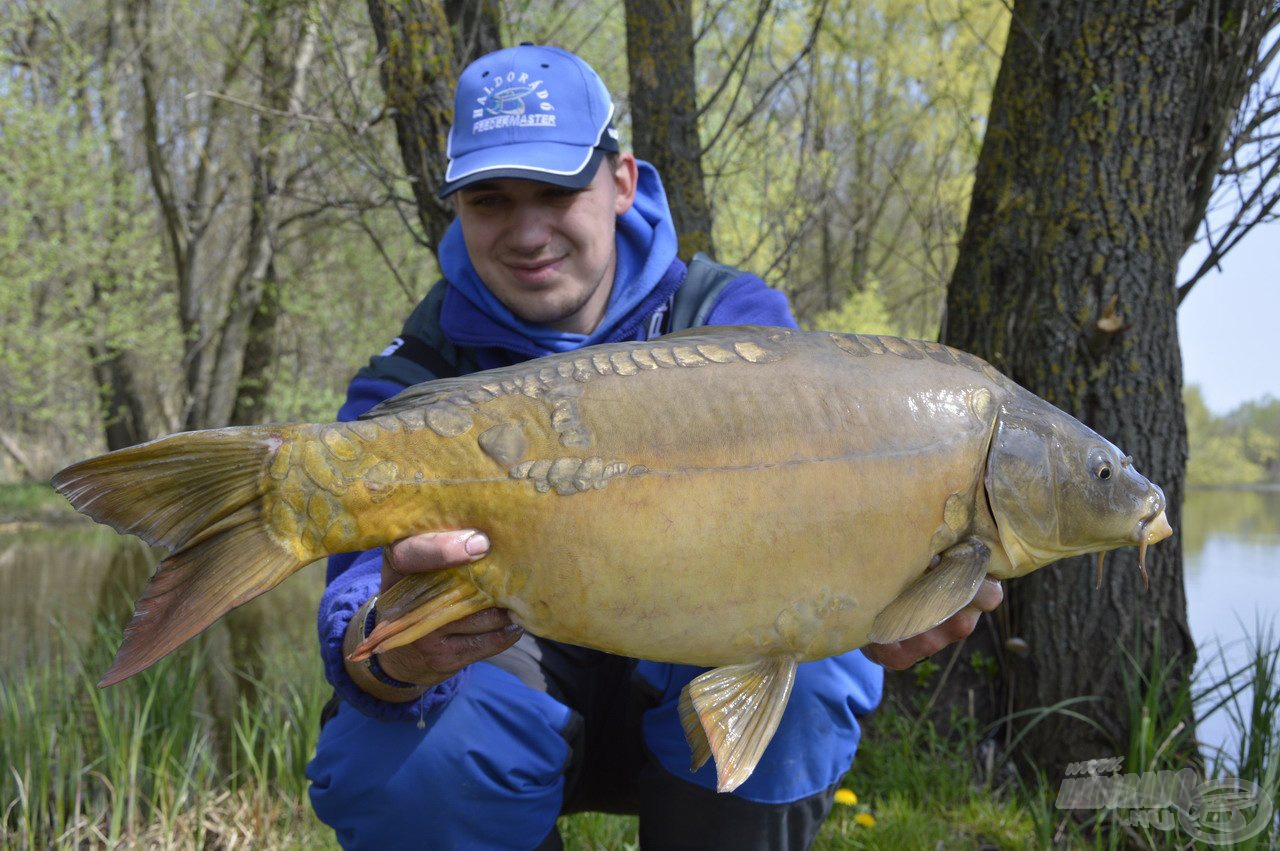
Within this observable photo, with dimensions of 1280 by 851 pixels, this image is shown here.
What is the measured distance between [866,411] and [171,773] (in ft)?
7.16

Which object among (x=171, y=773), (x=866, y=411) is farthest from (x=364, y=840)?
(x=171, y=773)

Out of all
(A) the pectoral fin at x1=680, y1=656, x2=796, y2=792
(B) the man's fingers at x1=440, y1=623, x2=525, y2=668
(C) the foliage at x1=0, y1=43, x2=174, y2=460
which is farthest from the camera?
(C) the foliage at x1=0, y1=43, x2=174, y2=460

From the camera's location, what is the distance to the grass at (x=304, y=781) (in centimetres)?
228

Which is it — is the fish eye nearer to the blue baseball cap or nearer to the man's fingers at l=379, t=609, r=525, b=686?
the man's fingers at l=379, t=609, r=525, b=686

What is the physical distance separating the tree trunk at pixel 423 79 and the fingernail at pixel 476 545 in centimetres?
192

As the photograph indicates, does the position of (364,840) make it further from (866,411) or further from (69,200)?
(69,200)

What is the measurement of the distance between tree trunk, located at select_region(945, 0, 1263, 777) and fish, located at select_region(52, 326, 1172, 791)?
1.32 meters

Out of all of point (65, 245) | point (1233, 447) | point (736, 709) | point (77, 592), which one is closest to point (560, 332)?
point (736, 709)

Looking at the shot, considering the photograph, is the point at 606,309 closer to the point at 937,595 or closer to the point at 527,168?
the point at 527,168

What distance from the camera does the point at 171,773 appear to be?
270cm

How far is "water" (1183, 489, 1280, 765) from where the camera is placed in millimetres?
3381

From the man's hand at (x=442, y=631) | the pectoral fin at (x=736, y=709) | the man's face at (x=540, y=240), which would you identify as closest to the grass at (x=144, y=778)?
the man's hand at (x=442, y=631)

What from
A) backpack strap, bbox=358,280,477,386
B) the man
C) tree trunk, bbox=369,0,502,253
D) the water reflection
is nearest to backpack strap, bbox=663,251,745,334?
the man

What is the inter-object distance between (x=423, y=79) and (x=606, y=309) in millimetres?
1259
